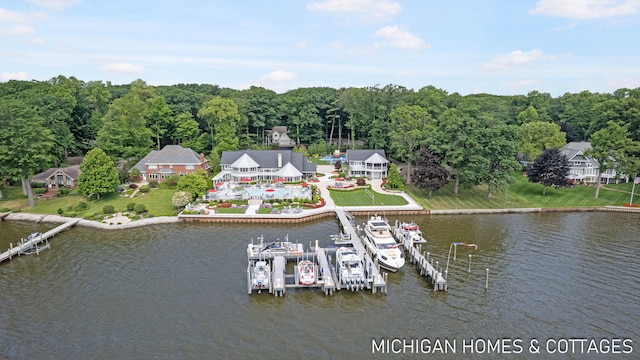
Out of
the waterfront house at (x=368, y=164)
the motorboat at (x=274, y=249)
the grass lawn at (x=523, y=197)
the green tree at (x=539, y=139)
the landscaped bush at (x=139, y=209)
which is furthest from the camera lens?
the green tree at (x=539, y=139)

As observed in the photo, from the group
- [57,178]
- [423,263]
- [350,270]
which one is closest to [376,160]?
[423,263]

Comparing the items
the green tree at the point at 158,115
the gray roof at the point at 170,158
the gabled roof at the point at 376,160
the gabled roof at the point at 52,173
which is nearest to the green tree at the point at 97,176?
the gabled roof at the point at 52,173

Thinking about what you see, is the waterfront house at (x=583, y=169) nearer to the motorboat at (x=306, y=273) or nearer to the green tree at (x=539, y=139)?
the green tree at (x=539, y=139)

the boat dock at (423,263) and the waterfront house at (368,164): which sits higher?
the waterfront house at (368,164)

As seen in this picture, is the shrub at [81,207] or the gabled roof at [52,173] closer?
the shrub at [81,207]

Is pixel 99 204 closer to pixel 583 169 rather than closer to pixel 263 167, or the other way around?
pixel 263 167

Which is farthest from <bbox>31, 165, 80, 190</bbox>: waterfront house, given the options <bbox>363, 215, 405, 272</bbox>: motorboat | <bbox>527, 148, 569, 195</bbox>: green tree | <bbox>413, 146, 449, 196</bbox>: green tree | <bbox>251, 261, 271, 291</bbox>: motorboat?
<bbox>527, 148, 569, 195</bbox>: green tree

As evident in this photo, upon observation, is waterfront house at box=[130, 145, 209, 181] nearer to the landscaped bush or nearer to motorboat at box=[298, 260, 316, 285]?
the landscaped bush

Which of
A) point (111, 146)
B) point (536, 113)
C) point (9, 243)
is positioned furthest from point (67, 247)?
point (536, 113)

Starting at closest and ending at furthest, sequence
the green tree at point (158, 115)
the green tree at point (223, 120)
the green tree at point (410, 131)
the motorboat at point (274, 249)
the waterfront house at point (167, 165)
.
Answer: the motorboat at point (274, 249) < the waterfront house at point (167, 165) < the green tree at point (410, 131) < the green tree at point (223, 120) < the green tree at point (158, 115)
